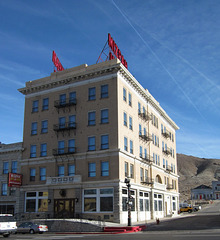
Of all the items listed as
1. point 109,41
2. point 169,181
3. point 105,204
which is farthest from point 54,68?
point 169,181

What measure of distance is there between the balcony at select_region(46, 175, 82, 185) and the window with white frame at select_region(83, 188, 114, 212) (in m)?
1.88

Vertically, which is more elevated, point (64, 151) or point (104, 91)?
point (104, 91)

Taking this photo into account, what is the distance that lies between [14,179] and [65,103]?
12530 millimetres

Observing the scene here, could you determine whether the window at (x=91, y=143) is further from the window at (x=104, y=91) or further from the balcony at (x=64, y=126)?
the window at (x=104, y=91)

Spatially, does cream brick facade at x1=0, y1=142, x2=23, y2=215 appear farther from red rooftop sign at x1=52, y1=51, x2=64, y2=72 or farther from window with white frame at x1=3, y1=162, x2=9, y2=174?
red rooftop sign at x1=52, y1=51, x2=64, y2=72

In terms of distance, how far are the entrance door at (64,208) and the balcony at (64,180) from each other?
7.68 feet

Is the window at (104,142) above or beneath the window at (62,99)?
beneath

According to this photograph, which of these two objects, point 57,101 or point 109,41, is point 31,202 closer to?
point 57,101

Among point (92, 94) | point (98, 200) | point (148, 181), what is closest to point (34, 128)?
point (92, 94)

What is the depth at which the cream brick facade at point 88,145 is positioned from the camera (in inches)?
1564

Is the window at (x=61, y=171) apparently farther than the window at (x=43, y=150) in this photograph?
No

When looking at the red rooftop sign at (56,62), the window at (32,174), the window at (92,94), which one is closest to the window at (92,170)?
the window at (92,94)

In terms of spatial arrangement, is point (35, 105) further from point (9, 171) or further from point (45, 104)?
point (9, 171)

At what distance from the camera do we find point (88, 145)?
4188cm
